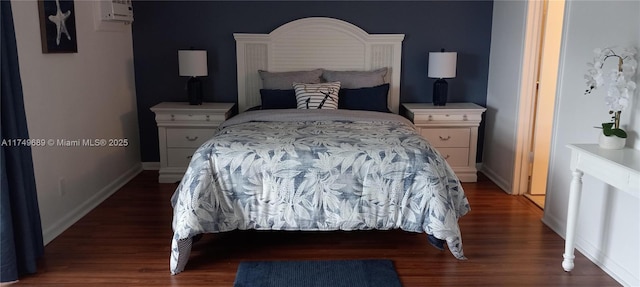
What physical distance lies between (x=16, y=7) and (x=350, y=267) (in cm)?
241

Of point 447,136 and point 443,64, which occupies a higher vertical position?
point 443,64

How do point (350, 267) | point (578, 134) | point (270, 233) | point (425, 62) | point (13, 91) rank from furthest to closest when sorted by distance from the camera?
point (425, 62)
point (270, 233)
point (578, 134)
point (350, 267)
point (13, 91)

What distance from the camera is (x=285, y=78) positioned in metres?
4.47

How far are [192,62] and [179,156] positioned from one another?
33.2 inches

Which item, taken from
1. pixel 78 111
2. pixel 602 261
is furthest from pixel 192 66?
pixel 602 261

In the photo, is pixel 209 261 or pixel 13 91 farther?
pixel 209 261

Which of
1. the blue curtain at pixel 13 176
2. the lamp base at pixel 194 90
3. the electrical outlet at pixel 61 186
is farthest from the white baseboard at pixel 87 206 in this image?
the lamp base at pixel 194 90

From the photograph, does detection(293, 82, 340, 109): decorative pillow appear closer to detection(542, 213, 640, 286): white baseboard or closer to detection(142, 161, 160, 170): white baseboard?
detection(142, 161, 160, 170): white baseboard

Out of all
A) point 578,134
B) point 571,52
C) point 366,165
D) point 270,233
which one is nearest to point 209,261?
point 270,233

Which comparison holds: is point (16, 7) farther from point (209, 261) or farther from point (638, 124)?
point (638, 124)

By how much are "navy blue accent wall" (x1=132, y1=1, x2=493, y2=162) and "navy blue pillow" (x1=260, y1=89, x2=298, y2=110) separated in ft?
1.96

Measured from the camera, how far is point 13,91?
247 centimetres

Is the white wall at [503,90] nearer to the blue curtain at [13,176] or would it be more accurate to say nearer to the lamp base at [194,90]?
the lamp base at [194,90]

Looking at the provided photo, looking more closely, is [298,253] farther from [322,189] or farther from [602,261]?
[602,261]
